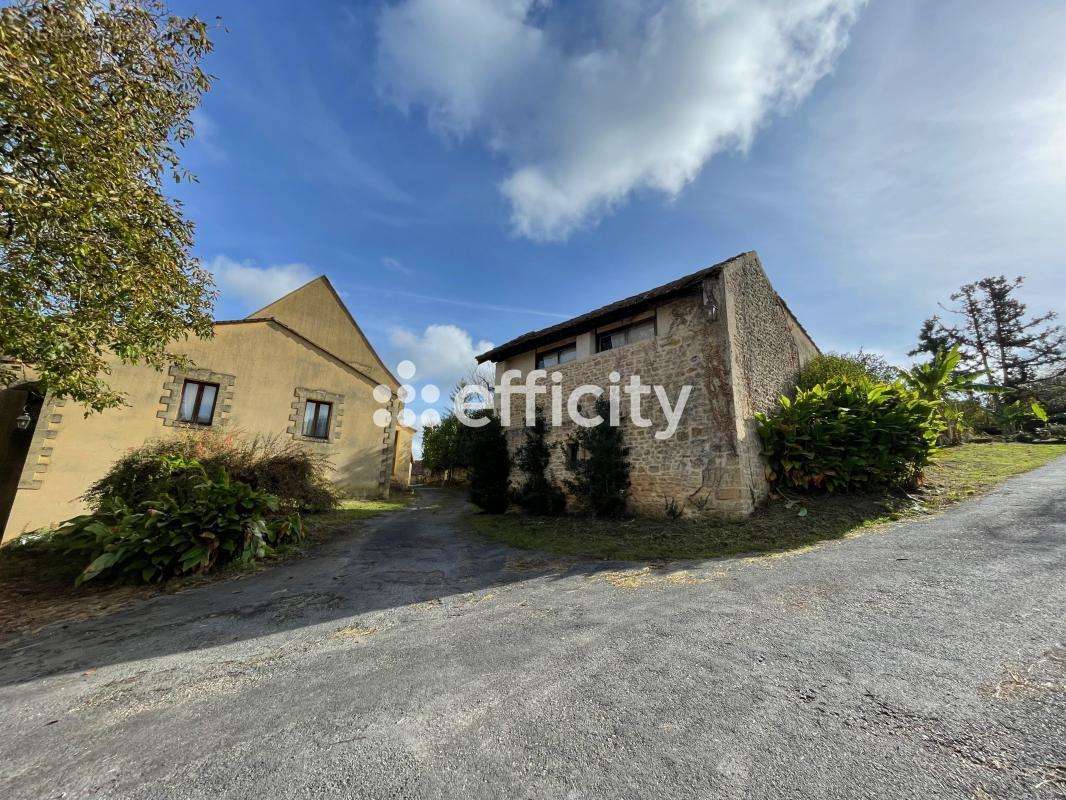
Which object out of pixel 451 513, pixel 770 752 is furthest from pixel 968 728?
pixel 451 513

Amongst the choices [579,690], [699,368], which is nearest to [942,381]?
[699,368]

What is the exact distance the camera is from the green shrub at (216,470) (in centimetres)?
710

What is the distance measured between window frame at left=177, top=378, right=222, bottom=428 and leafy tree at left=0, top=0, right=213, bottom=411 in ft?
20.0

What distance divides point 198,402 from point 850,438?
1693 centimetres

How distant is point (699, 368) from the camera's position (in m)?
9.16

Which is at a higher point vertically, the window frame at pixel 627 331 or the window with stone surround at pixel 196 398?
the window frame at pixel 627 331

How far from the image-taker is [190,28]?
5.39 m

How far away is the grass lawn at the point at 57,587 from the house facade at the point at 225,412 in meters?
1.88

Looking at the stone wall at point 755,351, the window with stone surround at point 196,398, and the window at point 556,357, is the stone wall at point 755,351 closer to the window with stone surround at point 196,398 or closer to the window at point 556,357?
the window at point 556,357

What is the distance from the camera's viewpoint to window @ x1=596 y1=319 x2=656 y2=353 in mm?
10418

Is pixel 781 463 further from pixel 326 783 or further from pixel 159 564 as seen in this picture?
pixel 159 564

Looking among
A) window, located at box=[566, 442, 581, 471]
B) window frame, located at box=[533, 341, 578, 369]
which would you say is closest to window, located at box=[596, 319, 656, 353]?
window frame, located at box=[533, 341, 578, 369]

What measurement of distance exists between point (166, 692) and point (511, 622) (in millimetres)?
2582

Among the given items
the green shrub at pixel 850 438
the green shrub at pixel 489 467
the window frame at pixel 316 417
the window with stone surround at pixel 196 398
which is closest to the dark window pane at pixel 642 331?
the green shrub at pixel 850 438
